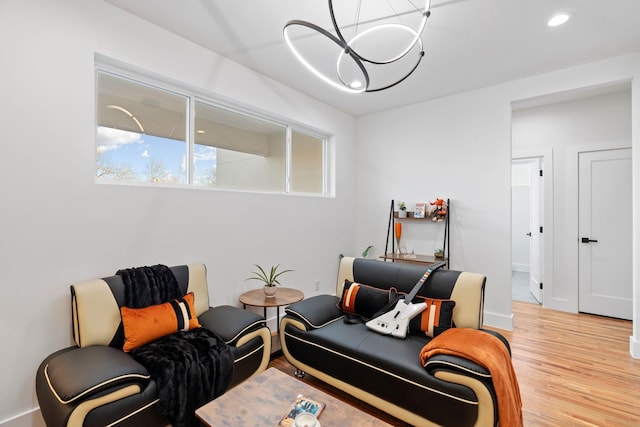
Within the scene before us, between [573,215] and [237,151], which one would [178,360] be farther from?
[573,215]

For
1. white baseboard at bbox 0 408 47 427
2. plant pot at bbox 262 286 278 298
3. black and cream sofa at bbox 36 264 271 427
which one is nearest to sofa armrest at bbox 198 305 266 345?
black and cream sofa at bbox 36 264 271 427

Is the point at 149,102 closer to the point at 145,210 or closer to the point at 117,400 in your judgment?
the point at 145,210

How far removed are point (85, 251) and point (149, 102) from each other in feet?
4.35

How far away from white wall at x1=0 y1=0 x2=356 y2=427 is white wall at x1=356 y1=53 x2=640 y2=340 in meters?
2.53

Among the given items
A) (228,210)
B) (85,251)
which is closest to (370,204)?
(228,210)


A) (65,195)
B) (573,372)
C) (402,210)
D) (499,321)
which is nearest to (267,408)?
(65,195)

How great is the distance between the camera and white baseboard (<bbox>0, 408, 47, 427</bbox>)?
1778 mm

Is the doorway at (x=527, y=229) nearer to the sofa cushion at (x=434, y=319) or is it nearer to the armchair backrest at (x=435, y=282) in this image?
the armchair backrest at (x=435, y=282)

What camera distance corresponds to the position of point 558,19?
232cm

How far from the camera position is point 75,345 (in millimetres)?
1974

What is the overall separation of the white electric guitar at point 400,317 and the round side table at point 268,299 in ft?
2.58

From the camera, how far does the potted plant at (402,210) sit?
412 cm

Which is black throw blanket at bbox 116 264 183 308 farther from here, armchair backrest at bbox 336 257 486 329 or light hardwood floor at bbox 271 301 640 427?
armchair backrest at bbox 336 257 486 329

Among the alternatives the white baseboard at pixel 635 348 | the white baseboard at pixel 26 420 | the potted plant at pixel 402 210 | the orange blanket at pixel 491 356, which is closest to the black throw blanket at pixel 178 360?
the white baseboard at pixel 26 420
